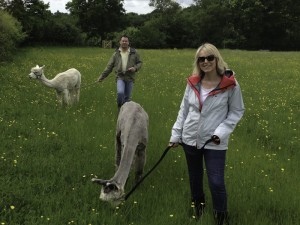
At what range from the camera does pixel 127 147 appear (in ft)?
17.3

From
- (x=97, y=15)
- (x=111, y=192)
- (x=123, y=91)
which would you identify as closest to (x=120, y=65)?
(x=123, y=91)

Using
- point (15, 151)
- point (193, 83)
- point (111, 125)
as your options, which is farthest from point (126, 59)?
point (193, 83)

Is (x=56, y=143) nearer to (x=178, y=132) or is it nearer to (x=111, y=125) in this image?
(x=111, y=125)

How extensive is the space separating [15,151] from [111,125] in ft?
9.51

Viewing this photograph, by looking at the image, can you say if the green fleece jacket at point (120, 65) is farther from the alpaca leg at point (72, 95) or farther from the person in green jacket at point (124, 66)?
the alpaca leg at point (72, 95)

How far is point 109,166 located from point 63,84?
5598 mm

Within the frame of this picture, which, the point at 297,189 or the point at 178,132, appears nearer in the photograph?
the point at 178,132

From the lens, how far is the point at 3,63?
807 inches

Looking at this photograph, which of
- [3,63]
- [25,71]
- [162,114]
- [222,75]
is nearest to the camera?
[222,75]

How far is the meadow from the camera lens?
4945 millimetres

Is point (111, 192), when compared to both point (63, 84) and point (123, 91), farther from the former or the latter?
point (63, 84)

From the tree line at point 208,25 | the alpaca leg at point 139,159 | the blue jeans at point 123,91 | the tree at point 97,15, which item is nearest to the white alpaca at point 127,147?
the alpaca leg at point 139,159

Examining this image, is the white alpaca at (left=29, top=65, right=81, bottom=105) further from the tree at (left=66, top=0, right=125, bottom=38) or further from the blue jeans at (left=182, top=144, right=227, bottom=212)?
the tree at (left=66, top=0, right=125, bottom=38)

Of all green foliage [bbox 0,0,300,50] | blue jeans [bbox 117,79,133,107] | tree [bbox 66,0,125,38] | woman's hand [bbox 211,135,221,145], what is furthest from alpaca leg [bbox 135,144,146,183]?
tree [bbox 66,0,125,38]
